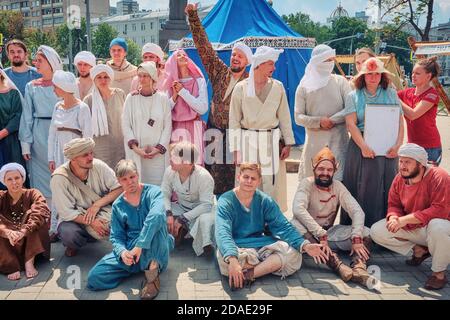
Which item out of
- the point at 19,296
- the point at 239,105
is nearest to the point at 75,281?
the point at 19,296

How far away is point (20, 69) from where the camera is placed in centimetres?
480

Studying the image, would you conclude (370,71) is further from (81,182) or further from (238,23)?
(238,23)

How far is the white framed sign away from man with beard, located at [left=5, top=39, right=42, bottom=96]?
3578 mm

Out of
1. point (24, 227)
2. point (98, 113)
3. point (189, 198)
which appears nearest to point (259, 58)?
point (189, 198)

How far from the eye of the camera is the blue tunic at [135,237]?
3.21 meters

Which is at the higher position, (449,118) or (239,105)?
(239,105)

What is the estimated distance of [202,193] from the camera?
13.1ft

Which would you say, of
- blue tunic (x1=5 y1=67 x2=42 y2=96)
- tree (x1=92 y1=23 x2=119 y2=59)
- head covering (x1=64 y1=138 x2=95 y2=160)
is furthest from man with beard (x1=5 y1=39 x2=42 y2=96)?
tree (x1=92 y1=23 x2=119 y2=59)

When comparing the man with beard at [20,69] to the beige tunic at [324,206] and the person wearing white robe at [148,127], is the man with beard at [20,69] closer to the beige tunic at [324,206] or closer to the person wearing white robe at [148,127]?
the person wearing white robe at [148,127]

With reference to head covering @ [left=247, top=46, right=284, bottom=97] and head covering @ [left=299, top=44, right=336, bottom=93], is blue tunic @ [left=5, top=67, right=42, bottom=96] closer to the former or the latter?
head covering @ [left=247, top=46, right=284, bottom=97]

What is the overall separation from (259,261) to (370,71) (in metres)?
1.93

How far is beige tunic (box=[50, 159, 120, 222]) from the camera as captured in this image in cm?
369

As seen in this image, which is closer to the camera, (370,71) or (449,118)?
(370,71)

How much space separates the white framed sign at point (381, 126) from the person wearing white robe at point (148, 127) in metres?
1.92
